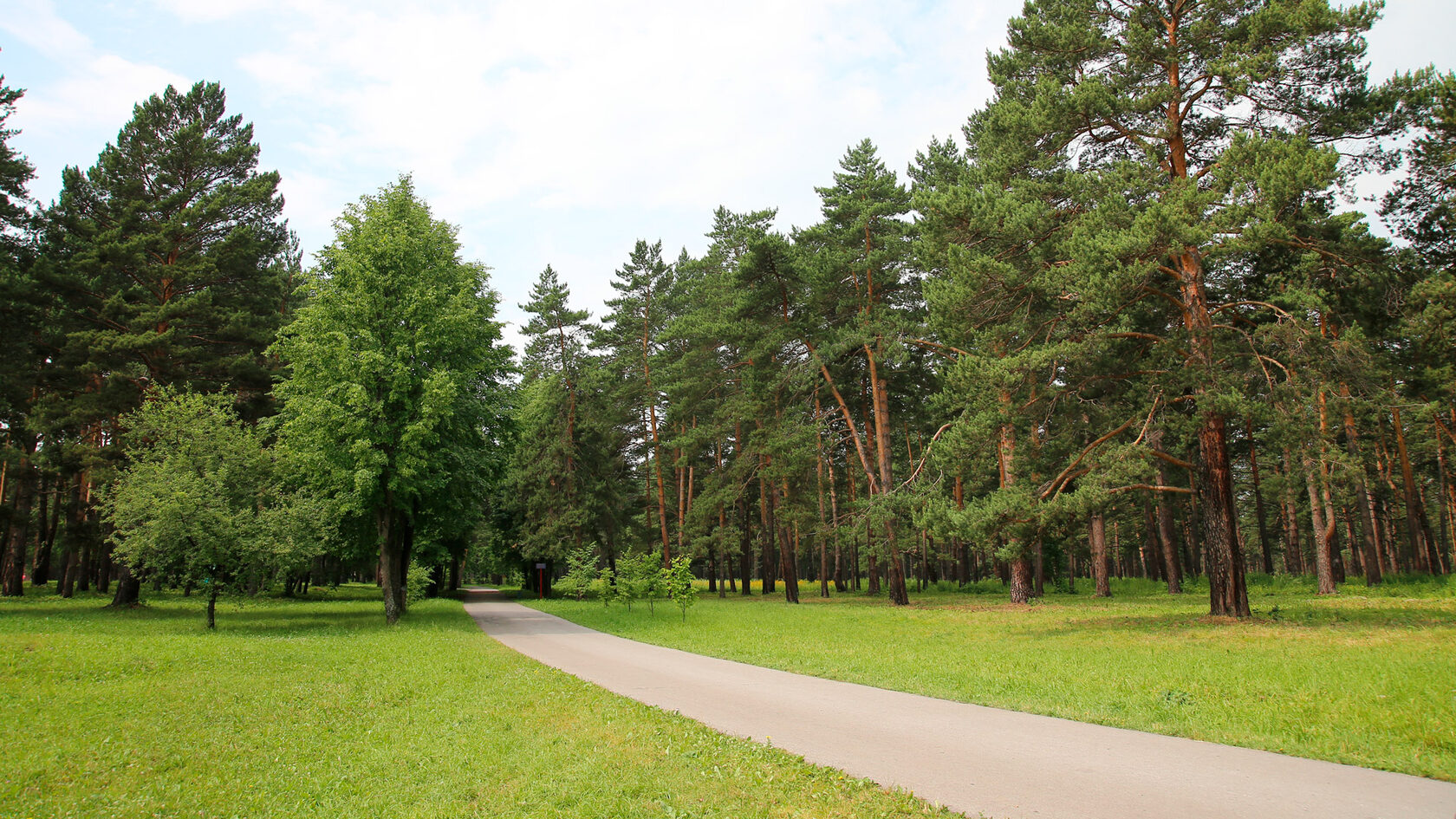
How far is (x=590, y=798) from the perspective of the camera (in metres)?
5.33

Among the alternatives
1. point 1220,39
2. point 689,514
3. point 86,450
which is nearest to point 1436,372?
point 1220,39

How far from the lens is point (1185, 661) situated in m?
10.9

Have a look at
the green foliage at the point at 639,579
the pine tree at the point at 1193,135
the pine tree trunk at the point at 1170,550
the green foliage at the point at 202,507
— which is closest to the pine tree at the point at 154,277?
the green foliage at the point at 202,507

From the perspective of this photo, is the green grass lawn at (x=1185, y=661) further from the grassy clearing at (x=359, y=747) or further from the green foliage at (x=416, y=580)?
the green foliage at (x=416, y=580)

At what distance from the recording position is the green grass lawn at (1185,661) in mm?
6965

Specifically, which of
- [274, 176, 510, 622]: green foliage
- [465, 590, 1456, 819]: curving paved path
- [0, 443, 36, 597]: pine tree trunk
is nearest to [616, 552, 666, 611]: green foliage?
[274, 176, 510, 622]: green foliage

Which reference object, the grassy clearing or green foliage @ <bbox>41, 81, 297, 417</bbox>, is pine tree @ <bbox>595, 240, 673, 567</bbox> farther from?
the grassy clearing

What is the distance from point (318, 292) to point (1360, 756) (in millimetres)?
24943

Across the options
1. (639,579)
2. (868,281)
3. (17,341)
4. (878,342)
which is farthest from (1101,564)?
(17,341)

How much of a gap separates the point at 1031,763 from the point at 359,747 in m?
6.27

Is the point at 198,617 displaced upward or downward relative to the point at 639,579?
downward

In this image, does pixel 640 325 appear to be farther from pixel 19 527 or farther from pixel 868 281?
pixel 19 527

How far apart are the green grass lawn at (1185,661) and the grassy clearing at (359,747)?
161 inches

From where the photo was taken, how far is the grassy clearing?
17.4 ft
